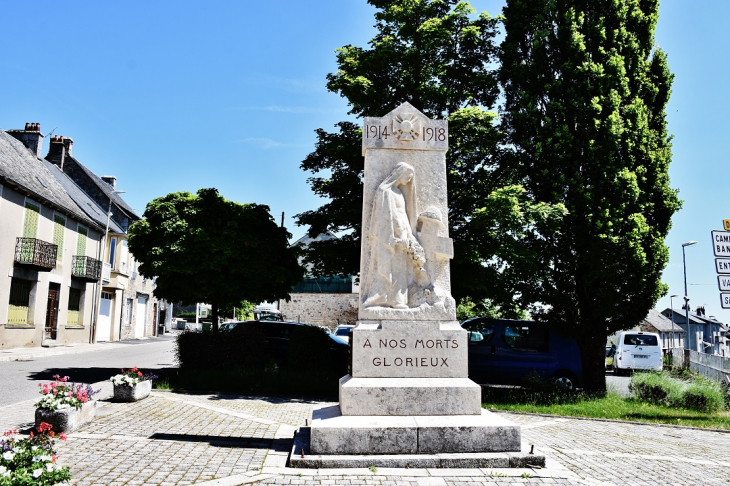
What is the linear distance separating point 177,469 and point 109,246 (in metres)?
30.8

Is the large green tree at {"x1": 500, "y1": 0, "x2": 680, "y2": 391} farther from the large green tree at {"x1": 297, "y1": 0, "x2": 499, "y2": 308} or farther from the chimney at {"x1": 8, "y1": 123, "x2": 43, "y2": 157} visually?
the chimney at {"x1": 8, "y1": 123, "x2": 43, "y2": 157}

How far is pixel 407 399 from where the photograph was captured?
18.2 feet

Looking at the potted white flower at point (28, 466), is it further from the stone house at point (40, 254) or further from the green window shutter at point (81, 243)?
the green window shutter at point (81, 243)

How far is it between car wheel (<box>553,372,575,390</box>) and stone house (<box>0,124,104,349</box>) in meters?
20.4

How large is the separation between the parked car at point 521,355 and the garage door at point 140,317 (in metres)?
31.3

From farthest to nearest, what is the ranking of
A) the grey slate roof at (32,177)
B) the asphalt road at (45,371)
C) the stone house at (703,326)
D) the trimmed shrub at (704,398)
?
the stone house at (703,326)
the grey slate roof at (32,177)
the trimmed shrub at (704,398)
the asphalt road at (45,371)

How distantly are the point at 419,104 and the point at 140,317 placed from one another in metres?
33.2

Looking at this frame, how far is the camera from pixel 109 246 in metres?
32.4

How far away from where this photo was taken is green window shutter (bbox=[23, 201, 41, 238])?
22.5m

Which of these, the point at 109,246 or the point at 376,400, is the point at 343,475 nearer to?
the point at 376,400

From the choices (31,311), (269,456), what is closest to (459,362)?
(269,456)

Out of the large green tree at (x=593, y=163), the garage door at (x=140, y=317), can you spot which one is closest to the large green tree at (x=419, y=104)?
the large green tree at (x=593, y=163)

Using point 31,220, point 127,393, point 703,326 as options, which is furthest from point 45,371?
point 703,326

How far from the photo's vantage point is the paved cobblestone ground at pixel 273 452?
4698 mm
